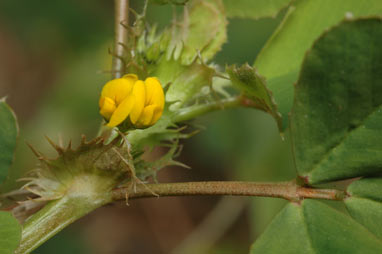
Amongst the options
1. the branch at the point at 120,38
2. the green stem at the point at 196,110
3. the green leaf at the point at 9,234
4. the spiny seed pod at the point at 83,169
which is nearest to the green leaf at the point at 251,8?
the green stem at the point at 196,110

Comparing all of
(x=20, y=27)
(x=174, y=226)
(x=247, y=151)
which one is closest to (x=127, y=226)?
(x=174, y=226)

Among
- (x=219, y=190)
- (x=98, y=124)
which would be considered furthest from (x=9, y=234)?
(x=98, y=124)

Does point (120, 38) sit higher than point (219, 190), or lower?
higher

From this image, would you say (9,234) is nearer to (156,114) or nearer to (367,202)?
(156,114)

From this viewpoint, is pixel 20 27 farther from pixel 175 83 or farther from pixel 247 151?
pixel 175 83

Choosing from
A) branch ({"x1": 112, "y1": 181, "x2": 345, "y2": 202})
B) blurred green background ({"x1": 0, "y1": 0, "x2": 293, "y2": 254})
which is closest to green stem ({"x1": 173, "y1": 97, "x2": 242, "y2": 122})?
branch ({"x1": 112, "y1": 181, "x2": 345, "y2": 202})
